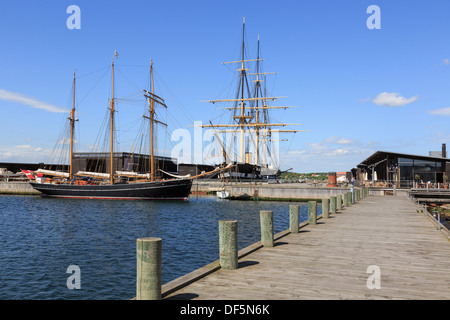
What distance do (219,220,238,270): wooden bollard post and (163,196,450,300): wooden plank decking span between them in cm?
18

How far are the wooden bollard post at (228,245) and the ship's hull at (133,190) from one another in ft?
158

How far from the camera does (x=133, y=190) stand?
57.7 m

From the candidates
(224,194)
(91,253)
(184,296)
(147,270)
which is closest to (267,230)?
(184,296)

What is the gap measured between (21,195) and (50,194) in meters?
10.1

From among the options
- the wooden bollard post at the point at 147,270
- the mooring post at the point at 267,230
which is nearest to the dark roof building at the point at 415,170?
the mooring post at the point at 267,230

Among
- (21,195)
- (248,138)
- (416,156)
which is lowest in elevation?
(21,195)

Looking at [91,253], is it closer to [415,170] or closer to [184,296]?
[184,296]

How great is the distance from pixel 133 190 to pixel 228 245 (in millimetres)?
51797

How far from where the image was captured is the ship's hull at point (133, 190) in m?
56.5

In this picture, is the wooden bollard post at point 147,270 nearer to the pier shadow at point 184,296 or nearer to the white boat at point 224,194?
the pier shadow at point 184,296

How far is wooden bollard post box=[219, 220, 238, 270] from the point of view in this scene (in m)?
8.26
